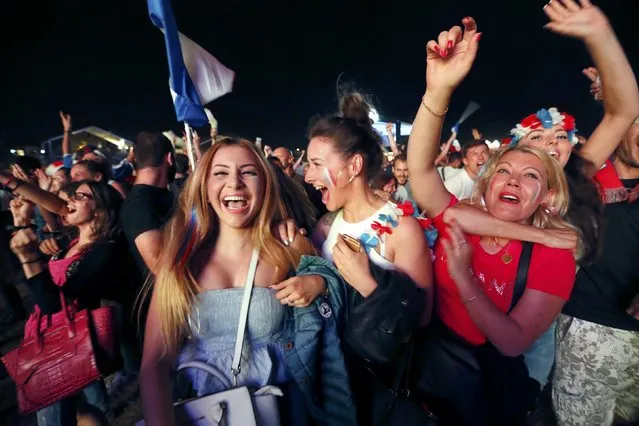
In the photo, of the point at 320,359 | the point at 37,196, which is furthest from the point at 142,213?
the point at 320,359

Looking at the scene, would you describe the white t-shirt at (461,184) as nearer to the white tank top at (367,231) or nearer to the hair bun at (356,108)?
the hair bun at (356,108)

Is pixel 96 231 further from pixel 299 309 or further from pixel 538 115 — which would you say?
pixel 538 115

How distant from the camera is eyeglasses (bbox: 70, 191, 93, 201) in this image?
2.64 metres

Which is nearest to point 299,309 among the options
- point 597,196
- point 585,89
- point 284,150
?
point 597,196

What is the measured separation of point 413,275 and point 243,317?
79cm

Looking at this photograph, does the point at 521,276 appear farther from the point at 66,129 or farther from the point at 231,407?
the point at 66,129

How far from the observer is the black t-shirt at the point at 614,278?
2023 mm

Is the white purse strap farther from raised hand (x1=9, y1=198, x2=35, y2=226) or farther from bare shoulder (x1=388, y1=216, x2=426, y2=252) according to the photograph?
raised hand (x1=9, y1=198, x2=35, y2=226)

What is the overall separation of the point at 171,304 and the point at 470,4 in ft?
48.2

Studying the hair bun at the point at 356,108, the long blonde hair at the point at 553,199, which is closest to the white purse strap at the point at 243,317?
the hair bun at the point at 356,108

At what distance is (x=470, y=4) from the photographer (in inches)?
491

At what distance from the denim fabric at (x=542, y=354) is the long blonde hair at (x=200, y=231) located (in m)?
1.79

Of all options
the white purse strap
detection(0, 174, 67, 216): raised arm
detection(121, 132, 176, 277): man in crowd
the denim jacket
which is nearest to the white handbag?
the white purse strap

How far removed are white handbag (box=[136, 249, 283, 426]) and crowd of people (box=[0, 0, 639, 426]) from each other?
0.14 feet
